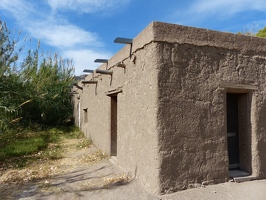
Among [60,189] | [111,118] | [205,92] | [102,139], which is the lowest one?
[60,189]

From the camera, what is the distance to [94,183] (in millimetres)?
4699

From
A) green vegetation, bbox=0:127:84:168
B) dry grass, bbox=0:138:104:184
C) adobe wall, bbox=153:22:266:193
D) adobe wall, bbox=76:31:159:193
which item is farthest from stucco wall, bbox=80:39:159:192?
green vegetation, bbox=0:127:84:168

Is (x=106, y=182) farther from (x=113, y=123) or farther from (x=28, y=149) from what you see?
(x=28, y=149)

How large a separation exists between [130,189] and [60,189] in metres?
1.34

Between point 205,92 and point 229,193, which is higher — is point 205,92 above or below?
above

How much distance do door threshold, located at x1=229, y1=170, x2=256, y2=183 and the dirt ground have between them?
85 mm

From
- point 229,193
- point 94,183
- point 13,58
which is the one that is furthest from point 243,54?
point 13,58

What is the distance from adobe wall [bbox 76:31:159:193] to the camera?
3953 mm

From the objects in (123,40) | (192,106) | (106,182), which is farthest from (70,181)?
(123,40)

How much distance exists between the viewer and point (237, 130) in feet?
15.8

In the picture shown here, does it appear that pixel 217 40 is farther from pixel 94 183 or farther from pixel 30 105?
pixel 30 105

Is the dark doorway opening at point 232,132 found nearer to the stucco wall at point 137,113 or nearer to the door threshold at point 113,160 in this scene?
the stucco wall at point 137,113

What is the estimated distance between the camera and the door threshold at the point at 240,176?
4.30 m

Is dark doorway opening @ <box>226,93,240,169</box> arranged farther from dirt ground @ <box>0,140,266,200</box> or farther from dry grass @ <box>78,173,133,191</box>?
dry grass @ <box>78,173,133,191</box>
